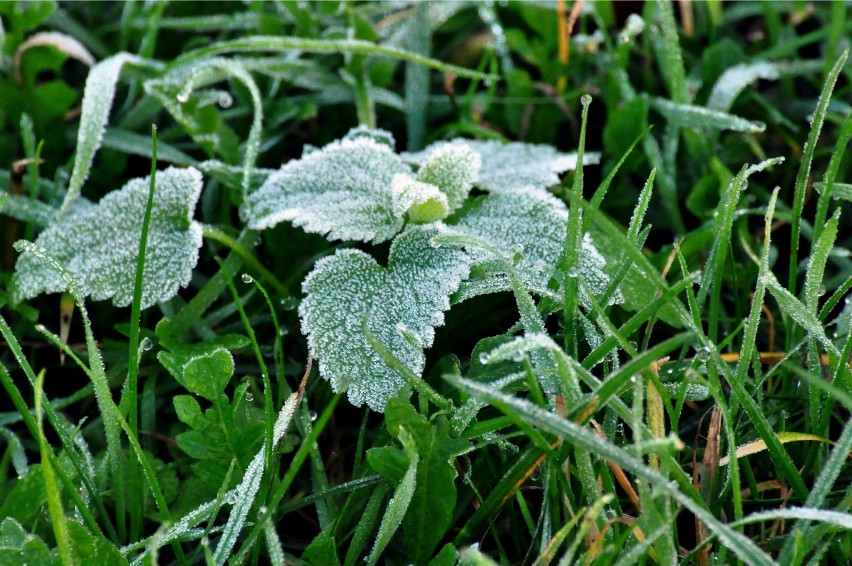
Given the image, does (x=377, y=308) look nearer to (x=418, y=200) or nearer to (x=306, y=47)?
(x=418, y=200)

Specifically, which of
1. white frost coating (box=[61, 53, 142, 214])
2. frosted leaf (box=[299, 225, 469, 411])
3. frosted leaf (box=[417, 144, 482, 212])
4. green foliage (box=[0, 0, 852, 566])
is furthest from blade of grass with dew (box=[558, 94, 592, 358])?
white frost coating (box=[61, 53, 142, 214])

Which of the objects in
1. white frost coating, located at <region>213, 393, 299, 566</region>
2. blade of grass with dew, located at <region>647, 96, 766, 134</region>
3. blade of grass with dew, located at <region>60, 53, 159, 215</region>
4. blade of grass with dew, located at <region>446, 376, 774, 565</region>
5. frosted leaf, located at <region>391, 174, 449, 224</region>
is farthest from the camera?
blade of grass with dew, located at <region>647, 96, 766, 134</region>

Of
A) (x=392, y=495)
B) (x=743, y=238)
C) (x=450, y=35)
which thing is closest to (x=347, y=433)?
(x=392, y=495)

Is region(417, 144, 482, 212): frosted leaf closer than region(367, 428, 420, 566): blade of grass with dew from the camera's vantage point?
No

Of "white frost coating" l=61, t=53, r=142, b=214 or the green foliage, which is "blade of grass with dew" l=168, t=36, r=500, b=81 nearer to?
the green foliage

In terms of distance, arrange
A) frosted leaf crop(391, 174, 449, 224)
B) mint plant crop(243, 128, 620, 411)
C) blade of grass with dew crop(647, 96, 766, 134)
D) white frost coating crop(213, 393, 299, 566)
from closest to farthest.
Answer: white frost coating crop(213, 393, 299, 566) → mint plant crop(243, 128, 620, 411) → frosted leaf crop(391, 174, 449, 224) → blade of grass with dew crop(647, 96, 766, 134)

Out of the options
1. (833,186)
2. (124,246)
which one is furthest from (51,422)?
(833,186)

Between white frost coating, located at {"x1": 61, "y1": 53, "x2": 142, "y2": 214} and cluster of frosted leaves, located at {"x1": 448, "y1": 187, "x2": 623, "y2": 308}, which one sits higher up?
white frost coating, located at {"x1": 61, "y1": 53, "x2": 142, "y2": 214}

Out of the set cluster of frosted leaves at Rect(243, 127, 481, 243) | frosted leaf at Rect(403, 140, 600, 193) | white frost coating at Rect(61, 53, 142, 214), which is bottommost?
frosted leaf at Rect(403, 140, 600, 193)
